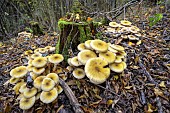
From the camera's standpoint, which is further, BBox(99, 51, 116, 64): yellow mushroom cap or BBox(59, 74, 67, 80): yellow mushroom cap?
BBox(59, 74, 67, 80): yellow mushroom cap

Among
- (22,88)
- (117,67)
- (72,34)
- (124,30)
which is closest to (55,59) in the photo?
(72,34)

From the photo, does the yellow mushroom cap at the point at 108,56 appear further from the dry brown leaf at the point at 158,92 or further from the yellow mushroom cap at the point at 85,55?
the dry brown leaf at the point at 158,92

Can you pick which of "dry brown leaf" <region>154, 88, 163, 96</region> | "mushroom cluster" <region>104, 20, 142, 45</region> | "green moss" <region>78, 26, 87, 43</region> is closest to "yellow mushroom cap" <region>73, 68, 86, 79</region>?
"green moss" <region>78, 26, 87, 43</region>

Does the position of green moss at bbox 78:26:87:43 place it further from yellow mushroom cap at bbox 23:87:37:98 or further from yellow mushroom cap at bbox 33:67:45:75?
yellow mushroom cap at bbox 23:87:37:98

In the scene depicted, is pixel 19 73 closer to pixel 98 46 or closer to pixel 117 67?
pixel 98 46

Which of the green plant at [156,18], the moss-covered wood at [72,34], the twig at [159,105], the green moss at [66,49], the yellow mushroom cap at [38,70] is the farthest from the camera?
the green plant at [156,18]

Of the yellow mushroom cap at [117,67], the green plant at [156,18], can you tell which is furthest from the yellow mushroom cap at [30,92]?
the green plant at [156,18]

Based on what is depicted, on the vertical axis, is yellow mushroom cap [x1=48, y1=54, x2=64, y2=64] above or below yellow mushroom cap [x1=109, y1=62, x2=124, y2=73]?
Answer: above
